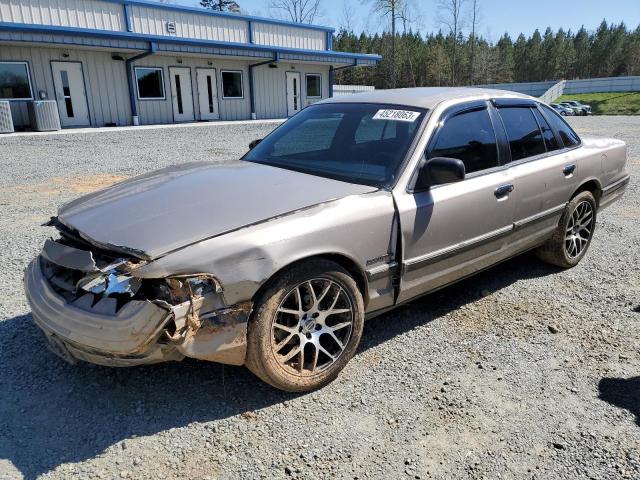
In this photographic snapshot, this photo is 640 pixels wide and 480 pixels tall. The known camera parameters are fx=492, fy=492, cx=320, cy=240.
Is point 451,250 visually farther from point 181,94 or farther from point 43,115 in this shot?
point 181,94

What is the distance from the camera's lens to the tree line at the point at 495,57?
246 ft

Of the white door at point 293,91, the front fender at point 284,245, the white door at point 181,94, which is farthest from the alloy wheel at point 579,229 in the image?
the white door at point 293,91

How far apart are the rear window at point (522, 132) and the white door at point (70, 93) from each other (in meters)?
19.1

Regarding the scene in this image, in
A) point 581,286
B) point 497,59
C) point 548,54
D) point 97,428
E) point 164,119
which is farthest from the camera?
point 548,54

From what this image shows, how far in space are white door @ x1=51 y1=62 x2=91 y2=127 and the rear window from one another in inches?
751

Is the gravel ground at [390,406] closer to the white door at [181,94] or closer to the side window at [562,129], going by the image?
the side window at [562,129]

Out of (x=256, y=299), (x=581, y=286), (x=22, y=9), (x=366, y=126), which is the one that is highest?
(x=22, y=9)

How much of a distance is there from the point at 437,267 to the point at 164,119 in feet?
69.8

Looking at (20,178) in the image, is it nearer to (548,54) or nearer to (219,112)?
(219,112)

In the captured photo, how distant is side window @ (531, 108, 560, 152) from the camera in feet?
14.9

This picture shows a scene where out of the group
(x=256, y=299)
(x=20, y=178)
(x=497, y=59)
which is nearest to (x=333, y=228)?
(x=256, y=299)

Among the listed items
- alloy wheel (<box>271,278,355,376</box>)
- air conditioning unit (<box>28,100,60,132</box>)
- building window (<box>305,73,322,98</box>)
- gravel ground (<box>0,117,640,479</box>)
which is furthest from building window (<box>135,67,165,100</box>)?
alloy wheel (<box>271,278,355,376</box>)

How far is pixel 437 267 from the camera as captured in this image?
345 cm

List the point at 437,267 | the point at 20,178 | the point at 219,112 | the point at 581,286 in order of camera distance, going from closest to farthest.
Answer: the point at 437,267
the point at 581,286
the point at 20,178
the point at 219,112
